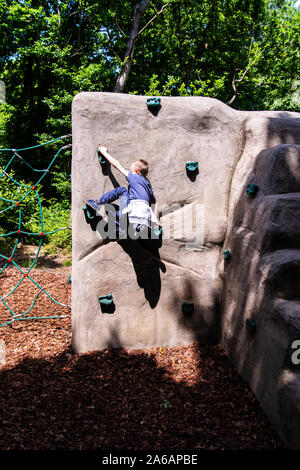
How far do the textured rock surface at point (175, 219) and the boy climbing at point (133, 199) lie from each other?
0.50 feet

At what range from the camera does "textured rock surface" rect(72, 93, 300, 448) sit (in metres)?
3.64

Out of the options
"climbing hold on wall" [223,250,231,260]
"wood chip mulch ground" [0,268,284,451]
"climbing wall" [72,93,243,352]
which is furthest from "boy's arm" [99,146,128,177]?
"wood chip mulch ground" [0,268,284,451]

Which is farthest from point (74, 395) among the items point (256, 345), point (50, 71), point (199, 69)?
point (199, 69)

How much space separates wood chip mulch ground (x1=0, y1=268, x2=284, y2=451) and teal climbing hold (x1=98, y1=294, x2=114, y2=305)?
573 mm

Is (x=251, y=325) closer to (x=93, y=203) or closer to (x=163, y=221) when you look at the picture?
(x=163, y=221)

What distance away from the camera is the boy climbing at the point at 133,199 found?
3.47 metres

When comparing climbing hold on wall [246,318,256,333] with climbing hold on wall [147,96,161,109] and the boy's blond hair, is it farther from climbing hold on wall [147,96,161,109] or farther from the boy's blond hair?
climbing hold on wall [147,96,161,109]

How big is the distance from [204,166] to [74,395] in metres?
2.73

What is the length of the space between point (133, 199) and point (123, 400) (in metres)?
1.92

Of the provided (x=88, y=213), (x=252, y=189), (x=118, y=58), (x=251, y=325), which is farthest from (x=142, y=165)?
(x=118, y=58)

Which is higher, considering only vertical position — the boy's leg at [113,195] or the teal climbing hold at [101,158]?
the teal climbing hold at [101,158]

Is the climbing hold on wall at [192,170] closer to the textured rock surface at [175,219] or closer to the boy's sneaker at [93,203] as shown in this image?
the textured rock surface at [175,219]

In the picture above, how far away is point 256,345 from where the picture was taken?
9.82 ft

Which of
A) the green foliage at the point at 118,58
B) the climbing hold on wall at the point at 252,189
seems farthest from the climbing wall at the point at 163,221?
the green foliage at the point at 118,58
